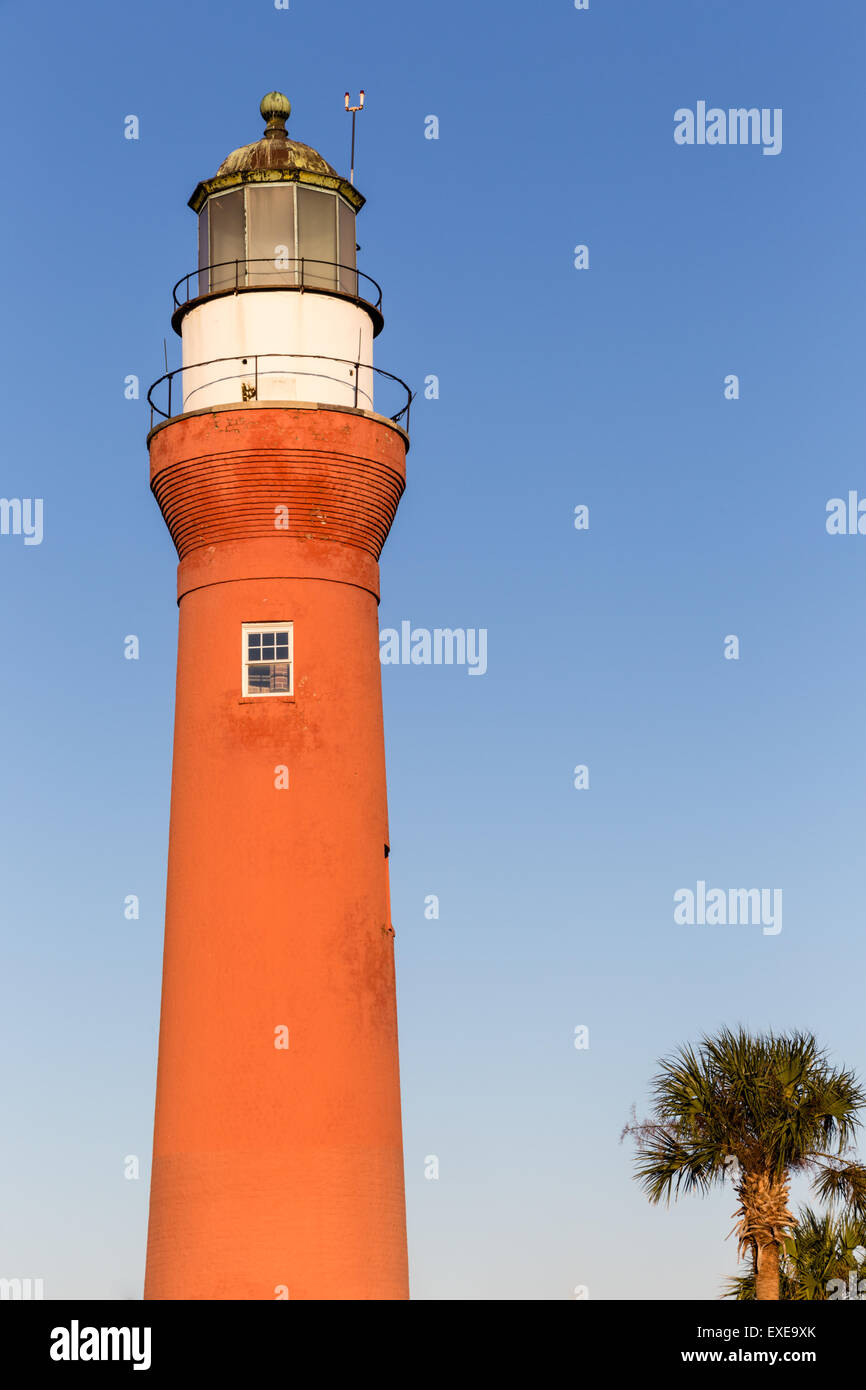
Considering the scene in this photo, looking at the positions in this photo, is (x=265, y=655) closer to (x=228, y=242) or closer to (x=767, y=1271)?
(x=228, y=242)

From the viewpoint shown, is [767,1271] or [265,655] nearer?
[767,1271]

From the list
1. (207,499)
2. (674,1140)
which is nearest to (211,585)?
(207,499)

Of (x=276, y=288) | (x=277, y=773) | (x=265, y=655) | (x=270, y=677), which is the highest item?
(x=276, y=288)

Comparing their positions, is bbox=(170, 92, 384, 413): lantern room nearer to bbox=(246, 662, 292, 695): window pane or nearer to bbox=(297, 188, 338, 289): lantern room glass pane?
bbox=(297, 188, 338, 289): lantern room glass pane

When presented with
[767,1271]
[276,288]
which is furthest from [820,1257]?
[276,288]

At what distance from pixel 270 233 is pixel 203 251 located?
1.24 m

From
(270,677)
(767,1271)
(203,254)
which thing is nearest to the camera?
(767,1271)

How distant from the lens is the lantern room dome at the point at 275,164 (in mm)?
33500

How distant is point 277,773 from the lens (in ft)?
105

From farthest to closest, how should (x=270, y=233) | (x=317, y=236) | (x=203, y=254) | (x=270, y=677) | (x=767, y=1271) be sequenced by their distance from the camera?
(x=203, y=254)
(x=317, y=236)
(x=270, y=233)
(x=270, y=677)
(x=767, y=1271)

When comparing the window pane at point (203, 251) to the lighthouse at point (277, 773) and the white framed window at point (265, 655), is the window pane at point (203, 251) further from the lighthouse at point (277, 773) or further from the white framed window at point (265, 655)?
the white framed window at point (265, 655)

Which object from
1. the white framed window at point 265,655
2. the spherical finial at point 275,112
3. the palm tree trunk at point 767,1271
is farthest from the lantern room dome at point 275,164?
the palm tree trunk at point 767,1271

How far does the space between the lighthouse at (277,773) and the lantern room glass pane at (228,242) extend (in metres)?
0.04
